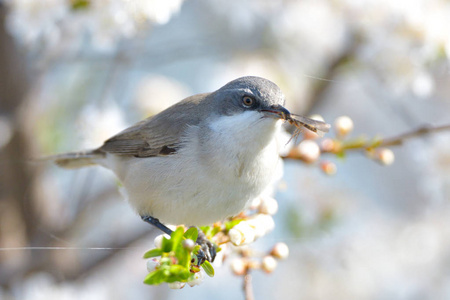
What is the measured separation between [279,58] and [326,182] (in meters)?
0.95

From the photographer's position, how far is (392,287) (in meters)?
3.75

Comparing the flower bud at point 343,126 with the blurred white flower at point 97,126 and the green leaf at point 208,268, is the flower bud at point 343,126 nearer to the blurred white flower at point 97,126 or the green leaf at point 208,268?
the green leaf at point 208,268

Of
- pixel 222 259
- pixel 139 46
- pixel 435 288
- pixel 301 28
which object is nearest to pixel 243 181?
pixel 222 259

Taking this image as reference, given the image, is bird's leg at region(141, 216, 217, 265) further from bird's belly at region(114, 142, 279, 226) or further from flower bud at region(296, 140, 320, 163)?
flower bud at region(296, 140, 320, 163)

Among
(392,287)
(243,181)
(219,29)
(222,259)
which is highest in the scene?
(219,29)

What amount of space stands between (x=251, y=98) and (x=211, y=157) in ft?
0.69

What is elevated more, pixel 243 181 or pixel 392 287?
pixel 392 287

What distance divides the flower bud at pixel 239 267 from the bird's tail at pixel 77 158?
692 millimetres

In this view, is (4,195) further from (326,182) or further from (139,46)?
(326,182)

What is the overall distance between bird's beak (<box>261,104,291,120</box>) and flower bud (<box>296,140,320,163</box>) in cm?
39

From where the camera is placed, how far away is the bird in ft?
4.77

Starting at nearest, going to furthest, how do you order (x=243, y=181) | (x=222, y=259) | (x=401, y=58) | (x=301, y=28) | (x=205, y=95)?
(x=243, y=181)
(x=222, y=259)
(x=205, y=95)
(x=401, y=58)
(x=301, y=28)

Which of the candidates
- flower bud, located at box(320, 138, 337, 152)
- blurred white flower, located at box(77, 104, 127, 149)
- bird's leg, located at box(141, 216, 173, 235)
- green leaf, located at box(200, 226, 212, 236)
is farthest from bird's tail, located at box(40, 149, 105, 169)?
flower bud, located at box(320, 138, 337, 152)

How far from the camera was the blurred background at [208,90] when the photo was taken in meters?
2.36
